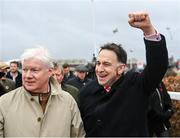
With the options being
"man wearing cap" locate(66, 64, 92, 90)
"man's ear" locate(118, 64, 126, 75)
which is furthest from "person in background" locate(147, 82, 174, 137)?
"man wearing cap" locate(66, 64, 92, 90)

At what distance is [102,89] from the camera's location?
11.8 feet

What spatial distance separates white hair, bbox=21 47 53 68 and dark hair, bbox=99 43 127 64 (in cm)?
49

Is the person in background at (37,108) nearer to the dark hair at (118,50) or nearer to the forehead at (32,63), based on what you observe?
the forehead at (32,63)

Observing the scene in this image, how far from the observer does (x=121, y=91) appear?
11.2ft

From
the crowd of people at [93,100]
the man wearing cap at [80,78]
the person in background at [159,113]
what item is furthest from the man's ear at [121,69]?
the man wearing cap at [80,78]

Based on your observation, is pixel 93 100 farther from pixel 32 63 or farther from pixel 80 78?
pixel 80 78

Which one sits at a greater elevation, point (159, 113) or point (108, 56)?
point (108, 56)

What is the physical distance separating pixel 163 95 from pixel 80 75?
17.5 ft

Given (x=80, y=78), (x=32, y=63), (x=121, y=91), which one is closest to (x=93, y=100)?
(x=121, y=91)

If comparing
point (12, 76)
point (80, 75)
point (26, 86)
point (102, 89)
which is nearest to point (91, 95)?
point (102, 89)

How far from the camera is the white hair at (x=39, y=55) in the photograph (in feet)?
11.1

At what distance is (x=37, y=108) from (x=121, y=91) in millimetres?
721

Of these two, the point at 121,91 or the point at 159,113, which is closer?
the point at 121,91

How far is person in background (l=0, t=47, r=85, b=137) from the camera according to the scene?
3301mm
